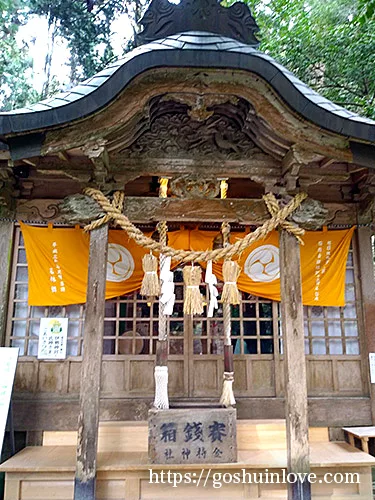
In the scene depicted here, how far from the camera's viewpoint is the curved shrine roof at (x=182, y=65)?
353 centimetres

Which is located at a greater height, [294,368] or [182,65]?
[182,65]

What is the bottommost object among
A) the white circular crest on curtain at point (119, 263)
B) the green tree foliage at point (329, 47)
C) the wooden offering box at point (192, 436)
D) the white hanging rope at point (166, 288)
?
the wooden offering box at point (192, 436)


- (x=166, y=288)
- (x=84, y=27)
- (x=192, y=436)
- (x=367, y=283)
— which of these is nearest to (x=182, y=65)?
(x=166, y=288)

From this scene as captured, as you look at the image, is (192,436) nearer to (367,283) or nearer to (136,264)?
(136,264)

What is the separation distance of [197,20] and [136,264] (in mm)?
3180

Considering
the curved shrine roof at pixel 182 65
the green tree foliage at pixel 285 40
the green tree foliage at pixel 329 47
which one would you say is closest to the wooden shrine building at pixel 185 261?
the curved shrine roof at pixel 182 65

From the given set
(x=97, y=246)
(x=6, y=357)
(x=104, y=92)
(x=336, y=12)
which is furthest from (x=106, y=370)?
(x=336, y=12)

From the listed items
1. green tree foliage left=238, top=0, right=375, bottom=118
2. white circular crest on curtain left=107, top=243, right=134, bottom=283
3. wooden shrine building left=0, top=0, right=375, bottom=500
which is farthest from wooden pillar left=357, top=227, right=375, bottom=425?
white circular crest on curtain left=107, top=243, right=134, bottom=283

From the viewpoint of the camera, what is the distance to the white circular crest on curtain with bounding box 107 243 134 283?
5.21 metres

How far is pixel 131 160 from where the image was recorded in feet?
14.0

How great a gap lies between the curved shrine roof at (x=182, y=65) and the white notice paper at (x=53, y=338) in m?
2.65

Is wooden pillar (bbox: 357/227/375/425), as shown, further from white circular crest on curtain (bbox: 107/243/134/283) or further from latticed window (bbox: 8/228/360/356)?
white circular crest on curtain (bbox: 107/243/134/283)

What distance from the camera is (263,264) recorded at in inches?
211

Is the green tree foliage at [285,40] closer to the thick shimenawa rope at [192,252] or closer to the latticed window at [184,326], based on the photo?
the thick shimenawa rope at [192,252]
